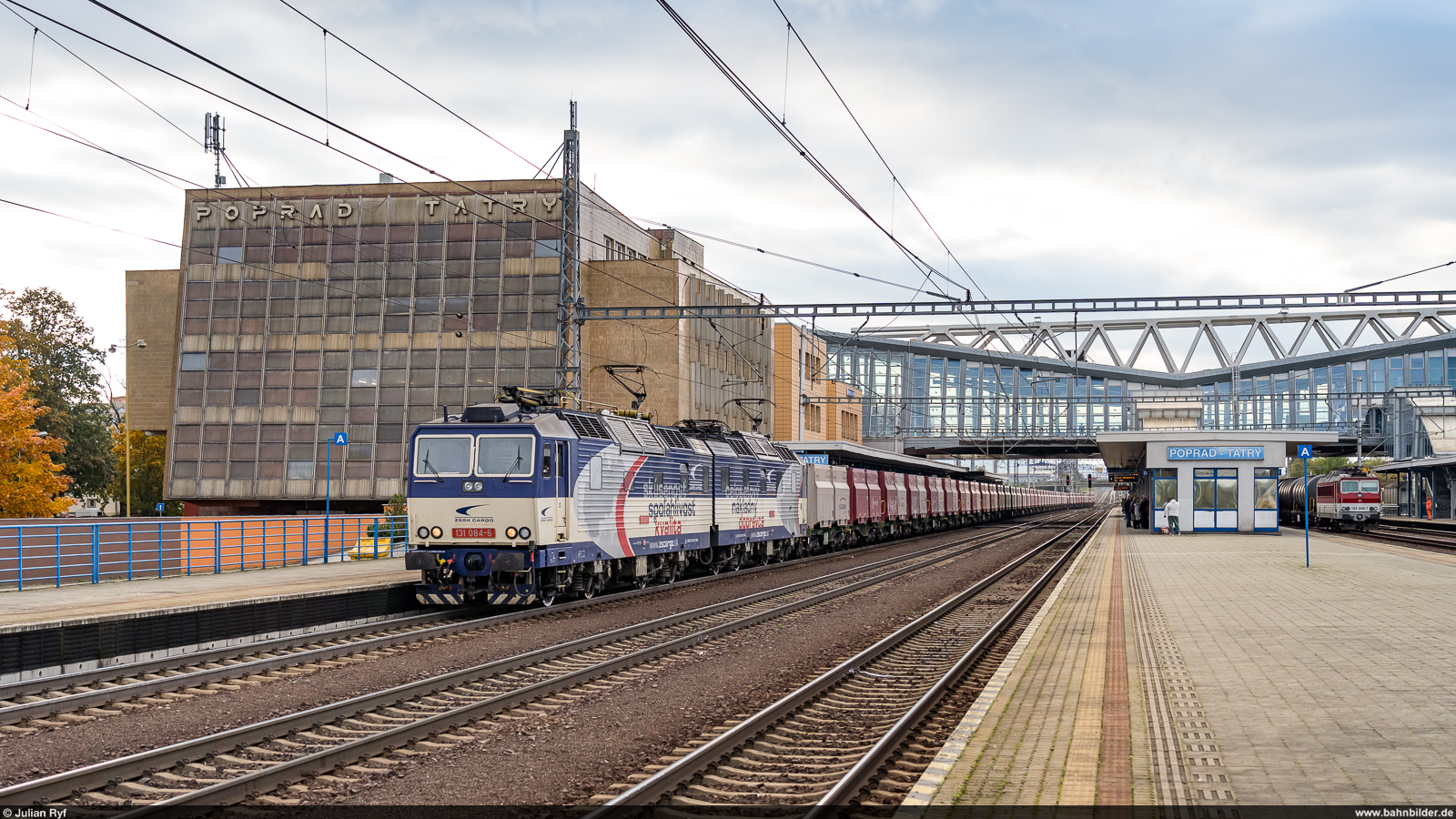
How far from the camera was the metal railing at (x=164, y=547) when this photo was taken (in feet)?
64.2

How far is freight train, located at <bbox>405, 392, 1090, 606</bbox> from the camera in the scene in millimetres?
18047

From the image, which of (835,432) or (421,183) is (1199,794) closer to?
(421,183)

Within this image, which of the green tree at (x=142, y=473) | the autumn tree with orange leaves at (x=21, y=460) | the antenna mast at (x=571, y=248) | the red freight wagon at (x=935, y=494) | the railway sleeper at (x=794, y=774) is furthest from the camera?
the green tree at (x=142, y=473)

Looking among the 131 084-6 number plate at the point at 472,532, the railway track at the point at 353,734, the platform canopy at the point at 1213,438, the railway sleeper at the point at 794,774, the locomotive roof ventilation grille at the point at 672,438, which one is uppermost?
the platform canopy at the point at 1213,438

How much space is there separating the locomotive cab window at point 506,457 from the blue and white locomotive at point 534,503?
1 cm

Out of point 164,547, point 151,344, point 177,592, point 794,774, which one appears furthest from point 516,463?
point 151,344

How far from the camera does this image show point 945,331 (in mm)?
96062

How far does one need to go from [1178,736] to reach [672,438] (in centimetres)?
1694

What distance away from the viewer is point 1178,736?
8328 millimetres

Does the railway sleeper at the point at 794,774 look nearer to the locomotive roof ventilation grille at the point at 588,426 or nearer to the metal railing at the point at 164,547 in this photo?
the locomotive roof ventilation grille at the point at 588,426

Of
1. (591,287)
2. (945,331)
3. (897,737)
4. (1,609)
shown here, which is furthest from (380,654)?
(945,331)

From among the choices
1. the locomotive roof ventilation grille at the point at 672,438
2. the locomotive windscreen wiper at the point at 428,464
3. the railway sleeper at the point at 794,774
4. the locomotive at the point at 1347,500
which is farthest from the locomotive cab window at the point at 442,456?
the locomotive at the point at 1347,500

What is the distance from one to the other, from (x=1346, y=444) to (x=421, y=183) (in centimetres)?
6054

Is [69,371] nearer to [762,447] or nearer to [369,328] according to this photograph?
[369,328]
